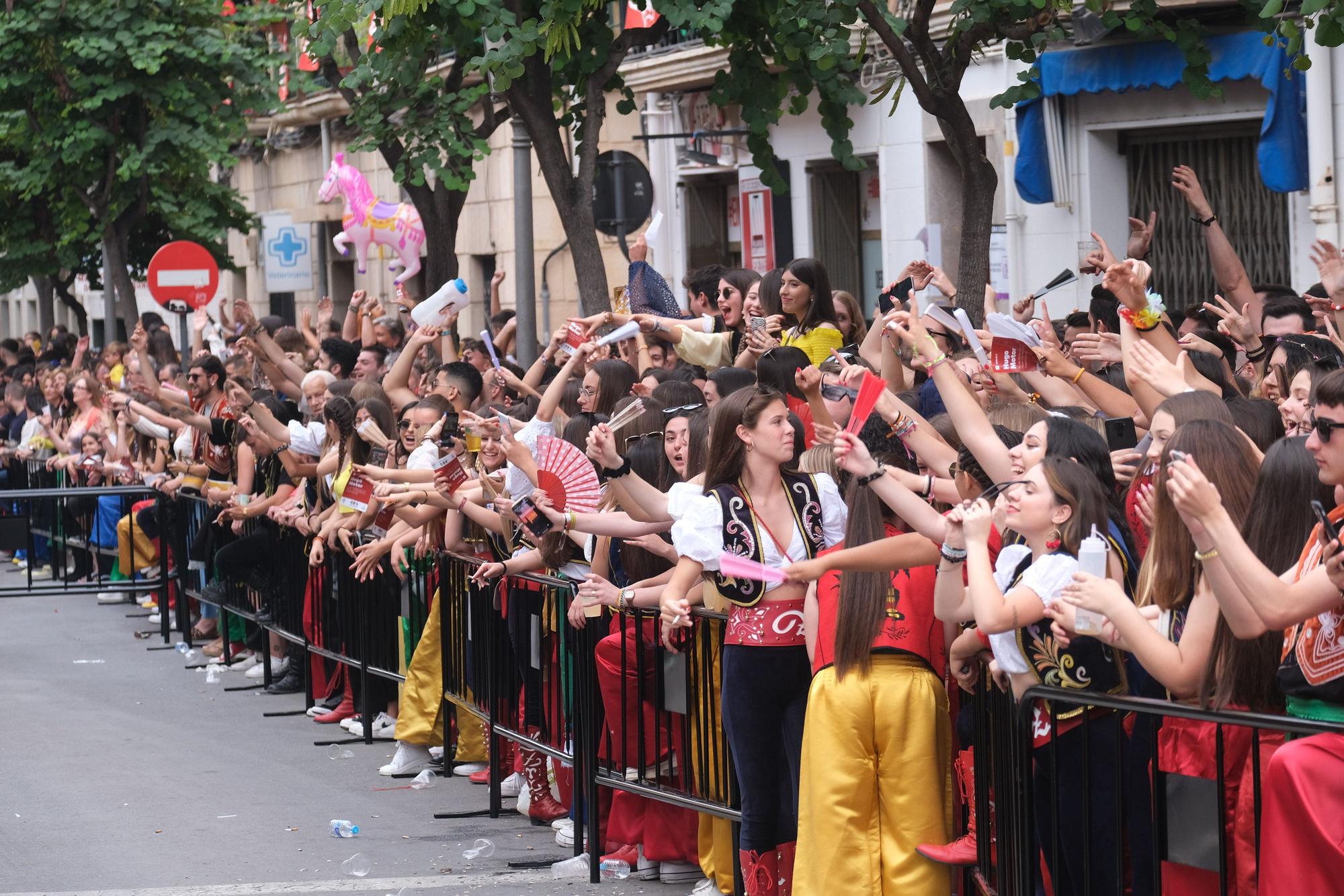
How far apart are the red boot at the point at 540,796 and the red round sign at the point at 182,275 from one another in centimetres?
1223

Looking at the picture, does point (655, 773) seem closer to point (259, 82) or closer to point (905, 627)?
point (905, 627)

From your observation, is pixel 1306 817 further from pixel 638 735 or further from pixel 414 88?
pixel 414 88

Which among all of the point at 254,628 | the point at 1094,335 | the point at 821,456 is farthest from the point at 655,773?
the point at 254,628

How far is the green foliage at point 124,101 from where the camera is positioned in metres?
21.6

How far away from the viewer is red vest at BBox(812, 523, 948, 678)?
19.1 ft

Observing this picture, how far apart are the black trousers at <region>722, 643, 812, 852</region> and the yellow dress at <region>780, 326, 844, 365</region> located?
2448mm

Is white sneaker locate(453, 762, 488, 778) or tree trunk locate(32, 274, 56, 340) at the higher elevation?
tree trunk locate(32, 274, 56, 340)

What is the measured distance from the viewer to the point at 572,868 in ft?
24.2

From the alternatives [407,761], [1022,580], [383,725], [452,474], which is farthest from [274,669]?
[1022,580]

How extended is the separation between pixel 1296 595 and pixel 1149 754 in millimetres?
829

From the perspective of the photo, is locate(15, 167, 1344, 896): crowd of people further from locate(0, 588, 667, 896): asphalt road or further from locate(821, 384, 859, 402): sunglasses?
locate(0, 588, 667, 896): asphalt road

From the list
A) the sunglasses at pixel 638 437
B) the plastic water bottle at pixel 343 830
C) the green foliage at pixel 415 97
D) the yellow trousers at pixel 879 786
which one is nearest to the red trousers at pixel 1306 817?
the yellow trousers at pixel 879 786

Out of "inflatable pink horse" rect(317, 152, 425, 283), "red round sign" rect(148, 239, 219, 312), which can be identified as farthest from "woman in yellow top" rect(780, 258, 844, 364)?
"red round sign" rect(148, 239, 219, 312)

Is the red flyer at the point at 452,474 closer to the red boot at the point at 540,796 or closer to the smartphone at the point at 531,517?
the red boot at the point at 540,796
